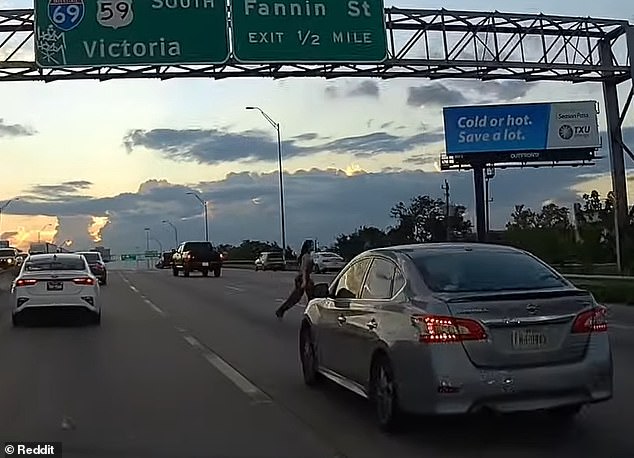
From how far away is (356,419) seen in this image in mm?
9117

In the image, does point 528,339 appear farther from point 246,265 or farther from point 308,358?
point 246,265

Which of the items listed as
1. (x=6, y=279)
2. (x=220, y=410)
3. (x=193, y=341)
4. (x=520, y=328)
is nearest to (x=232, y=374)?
(x=220, y=410)

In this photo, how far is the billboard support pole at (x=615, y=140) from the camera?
2808 centimetres

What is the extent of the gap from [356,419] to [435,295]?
173 cm

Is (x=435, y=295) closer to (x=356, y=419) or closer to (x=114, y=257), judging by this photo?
(x=356, y=419)

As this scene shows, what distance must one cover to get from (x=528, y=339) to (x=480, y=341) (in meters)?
0.41

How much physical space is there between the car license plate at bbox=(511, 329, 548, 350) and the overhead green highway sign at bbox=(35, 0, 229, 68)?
1738cm

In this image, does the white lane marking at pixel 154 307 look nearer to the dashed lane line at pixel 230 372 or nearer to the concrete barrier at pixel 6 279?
the dashed lane line at pixel 230 372

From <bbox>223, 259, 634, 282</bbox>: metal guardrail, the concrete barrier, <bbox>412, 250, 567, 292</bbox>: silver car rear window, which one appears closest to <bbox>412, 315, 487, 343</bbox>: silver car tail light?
<bbox>412, 250, 567, 292</bbox>: silver car rear window

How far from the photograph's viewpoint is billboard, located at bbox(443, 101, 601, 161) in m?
64.4

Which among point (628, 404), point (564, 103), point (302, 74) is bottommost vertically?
point (628, 404)

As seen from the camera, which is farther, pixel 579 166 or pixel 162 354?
pixel 579 166

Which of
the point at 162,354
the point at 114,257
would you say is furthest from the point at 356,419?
the point at 114,257

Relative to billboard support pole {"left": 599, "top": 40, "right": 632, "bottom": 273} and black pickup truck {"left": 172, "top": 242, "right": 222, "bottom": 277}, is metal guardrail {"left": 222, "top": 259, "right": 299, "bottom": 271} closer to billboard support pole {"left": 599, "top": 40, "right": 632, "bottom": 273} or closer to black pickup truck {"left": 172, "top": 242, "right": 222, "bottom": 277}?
black pickup truck {"left": 172, "top": 242, "right": 222, "bottom": 277}
